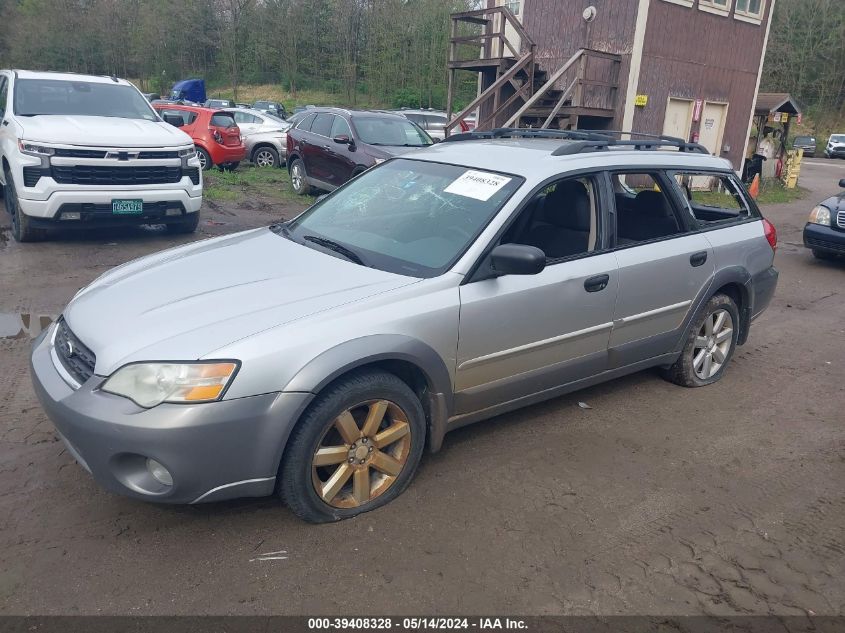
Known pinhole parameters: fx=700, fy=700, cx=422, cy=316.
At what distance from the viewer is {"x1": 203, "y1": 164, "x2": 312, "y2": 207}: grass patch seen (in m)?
12.5

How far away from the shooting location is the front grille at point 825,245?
9.09 m

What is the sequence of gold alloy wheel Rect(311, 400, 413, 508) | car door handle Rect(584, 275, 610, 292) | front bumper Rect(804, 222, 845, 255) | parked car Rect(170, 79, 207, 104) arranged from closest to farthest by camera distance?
gold alloy wheel Rect(311, 400, 413, 508) → car door handle Rect(584, 275, 610, 292) → front bumper Rect(804, 222, 845, 255) → parked car Rect(170, 79, 207, 104)

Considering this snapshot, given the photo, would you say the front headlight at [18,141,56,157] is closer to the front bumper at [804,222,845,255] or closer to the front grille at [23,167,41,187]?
the front grille at [23,167,41,187]

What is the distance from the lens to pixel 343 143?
11461mm

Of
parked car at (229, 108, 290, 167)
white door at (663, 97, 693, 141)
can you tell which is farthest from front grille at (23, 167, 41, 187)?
white door at (663, 97, 693, 141)

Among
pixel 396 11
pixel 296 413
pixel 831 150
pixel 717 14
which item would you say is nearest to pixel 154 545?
pixel 296 413

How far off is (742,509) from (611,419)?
107 cm

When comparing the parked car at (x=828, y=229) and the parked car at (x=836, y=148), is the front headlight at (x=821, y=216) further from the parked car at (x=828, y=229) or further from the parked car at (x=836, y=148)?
the parked car at (x=836, y=148)

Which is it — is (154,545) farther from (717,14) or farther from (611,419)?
(717,14)

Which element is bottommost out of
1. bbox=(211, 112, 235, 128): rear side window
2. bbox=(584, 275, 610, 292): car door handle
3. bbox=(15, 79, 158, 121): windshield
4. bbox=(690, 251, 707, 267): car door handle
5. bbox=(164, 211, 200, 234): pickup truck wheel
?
bbox=(164, 211, 200, 234): pickup truck wheel

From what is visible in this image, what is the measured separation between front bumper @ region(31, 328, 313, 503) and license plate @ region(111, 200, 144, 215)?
538cm

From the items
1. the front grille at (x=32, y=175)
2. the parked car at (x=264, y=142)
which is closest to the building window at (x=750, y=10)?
the parked car at (x=264, y=142)

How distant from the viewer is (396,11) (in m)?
48.0

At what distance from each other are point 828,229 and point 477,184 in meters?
7.37
